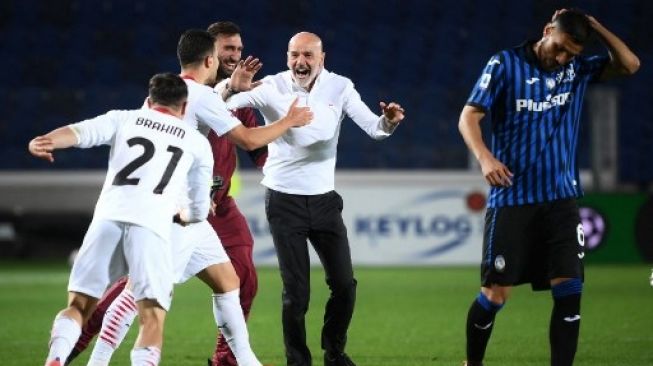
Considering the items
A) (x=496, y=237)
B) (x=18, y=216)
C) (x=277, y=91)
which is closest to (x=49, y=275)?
(x=18, y=216)

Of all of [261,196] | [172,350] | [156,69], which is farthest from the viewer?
[156,69]

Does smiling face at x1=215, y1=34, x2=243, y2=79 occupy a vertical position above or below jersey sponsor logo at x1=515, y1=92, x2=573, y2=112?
above

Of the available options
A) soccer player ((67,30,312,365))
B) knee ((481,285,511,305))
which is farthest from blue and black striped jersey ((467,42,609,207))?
soccer player ((67,30,312,365))

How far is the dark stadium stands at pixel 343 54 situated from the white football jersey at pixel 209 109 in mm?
12224

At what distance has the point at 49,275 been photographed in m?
16.0

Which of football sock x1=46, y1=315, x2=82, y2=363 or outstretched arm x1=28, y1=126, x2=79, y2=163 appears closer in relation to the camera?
outstretched arm x1=28, y1=126, x2=79, y2=163

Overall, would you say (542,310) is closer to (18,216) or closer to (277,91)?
(277,91)

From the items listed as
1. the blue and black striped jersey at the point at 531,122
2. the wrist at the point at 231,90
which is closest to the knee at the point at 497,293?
the blue and black striped jersey at the point at 531,122

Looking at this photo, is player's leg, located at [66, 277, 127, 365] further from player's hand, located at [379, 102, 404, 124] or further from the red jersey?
player's hand, located at [379, 102, 404, 124]

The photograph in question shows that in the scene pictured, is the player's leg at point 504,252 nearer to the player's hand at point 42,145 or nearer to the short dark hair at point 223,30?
the short dark hair at point 223,30

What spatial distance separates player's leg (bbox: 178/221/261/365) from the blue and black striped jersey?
162 cm

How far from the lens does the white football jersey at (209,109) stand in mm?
6613

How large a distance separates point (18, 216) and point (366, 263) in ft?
17.2

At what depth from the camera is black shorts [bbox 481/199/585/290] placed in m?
6.78
